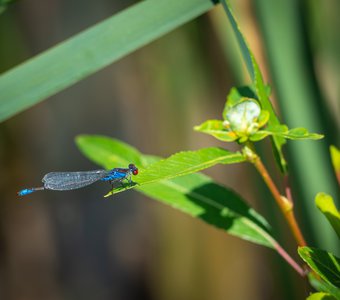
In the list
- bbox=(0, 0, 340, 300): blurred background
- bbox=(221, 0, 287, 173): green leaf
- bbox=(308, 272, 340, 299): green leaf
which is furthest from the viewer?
bbox=(0, 0, 340, 300): blurred background

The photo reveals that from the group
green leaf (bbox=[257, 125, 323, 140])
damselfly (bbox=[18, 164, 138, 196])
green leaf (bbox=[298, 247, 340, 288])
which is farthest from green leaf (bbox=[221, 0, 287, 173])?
damselfly (bbox=[18, 164, 138, 196])

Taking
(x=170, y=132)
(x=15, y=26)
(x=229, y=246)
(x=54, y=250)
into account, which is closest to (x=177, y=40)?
(x=170, y=132)

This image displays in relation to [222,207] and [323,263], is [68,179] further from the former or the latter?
[323,263]

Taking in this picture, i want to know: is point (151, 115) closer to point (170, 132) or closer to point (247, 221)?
point (170, 132)

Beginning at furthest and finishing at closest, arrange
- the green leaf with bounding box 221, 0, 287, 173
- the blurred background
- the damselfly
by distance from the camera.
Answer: the blurred background
the damselfly
the green leaf with bounding box 221, 0, 287, 173

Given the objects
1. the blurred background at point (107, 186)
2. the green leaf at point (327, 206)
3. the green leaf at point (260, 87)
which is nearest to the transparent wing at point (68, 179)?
the green leaf at point (260, 87)

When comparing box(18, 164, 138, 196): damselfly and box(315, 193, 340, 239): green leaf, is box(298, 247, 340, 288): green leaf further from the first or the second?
box(18, 164, 138, 196): damselfly
